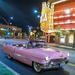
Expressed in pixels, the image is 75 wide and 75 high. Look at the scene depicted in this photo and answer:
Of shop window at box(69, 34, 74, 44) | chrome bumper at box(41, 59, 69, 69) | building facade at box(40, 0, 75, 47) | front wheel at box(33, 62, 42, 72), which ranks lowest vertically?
front wheel at box(33, 62, 42, 72)

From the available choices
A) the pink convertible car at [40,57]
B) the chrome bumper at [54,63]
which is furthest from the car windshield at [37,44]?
the chrome bumper at [54,63]

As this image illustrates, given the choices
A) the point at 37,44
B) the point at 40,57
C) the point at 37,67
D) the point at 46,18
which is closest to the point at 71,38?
the point at 46,18

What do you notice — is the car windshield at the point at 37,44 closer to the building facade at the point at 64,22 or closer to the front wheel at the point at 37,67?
the front wheel at the point at 37,67

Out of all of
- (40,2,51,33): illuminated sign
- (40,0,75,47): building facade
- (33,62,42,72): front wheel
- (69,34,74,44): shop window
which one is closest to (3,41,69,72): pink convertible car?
(33,62,42,72): front wheel

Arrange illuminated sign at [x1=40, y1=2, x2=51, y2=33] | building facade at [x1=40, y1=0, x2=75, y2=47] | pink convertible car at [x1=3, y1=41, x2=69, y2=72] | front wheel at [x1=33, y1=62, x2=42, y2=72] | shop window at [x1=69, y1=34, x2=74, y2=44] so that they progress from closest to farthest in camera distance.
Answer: pink convertible car at [x1=3, y1=41, x2=69, y2=72], front wheel at [x1=33, y1=62, x2=42, y2=72], building facade at [x1=40, y1=0, x2=75, y2=47], shop window at [x1=69, y1=34, x2=74, y2=44], illuminated sign at [x1=40, y1=2, x2=51, y2=33]

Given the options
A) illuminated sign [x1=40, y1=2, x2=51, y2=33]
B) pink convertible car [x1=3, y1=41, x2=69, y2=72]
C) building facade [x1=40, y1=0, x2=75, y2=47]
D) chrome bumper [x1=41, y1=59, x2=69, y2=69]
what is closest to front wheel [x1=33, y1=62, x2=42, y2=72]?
pink convertible car [x1=3, y1=41, x2=69, y2=72]

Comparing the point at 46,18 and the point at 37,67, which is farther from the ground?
the point at 46,18

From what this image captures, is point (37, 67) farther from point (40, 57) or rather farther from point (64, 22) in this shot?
point (64, 22)

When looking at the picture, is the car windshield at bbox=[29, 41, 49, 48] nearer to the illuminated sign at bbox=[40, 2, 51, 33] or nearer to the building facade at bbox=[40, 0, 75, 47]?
the building facade at bbox=[40, 0, 75, 47]

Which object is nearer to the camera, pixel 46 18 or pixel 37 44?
pixel 37 44

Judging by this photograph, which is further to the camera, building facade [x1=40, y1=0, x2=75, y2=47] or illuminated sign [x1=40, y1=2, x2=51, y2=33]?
illuminated sign [x1=40, y1=2, x2=51, y2=33]

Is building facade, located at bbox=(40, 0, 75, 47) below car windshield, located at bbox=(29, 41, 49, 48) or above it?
above

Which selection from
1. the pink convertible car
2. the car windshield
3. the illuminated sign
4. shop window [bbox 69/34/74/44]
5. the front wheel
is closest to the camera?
the pink convertible car

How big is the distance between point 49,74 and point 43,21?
38.7 m
